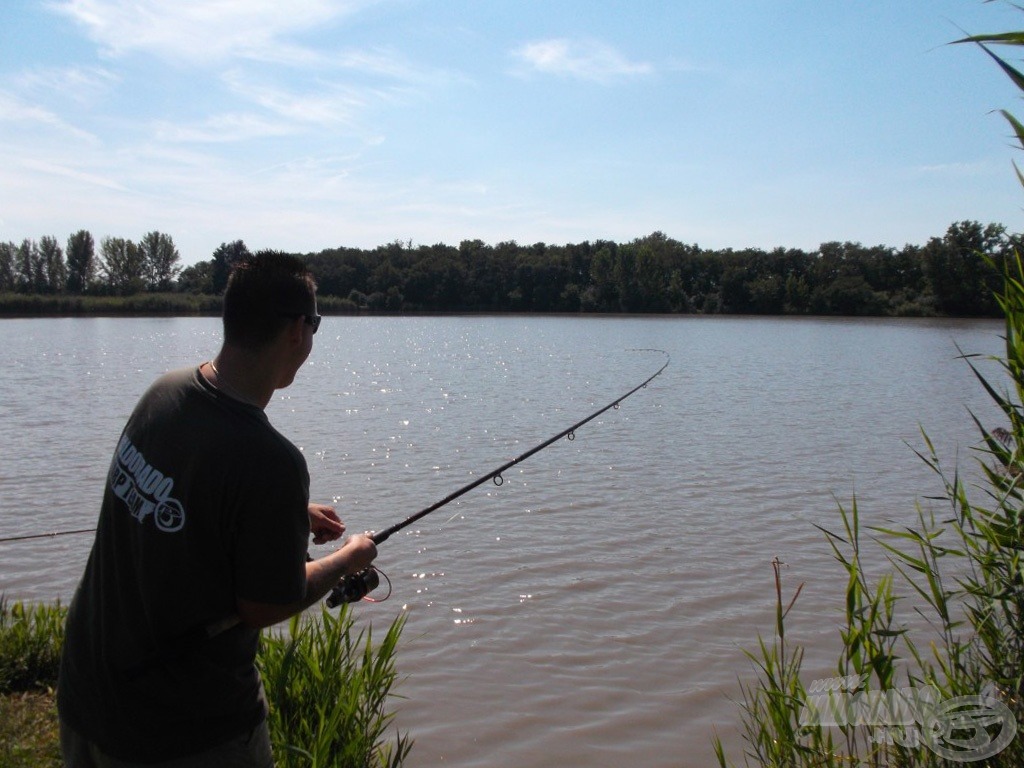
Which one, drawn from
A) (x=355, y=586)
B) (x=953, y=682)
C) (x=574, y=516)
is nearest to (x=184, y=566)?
(x=355, y=586)

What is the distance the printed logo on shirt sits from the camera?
7.00 feet

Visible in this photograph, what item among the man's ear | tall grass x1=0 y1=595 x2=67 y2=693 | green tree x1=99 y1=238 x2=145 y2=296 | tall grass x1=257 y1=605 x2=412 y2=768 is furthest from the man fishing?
green tree x1=99 y1=238 x2=145 y2=296

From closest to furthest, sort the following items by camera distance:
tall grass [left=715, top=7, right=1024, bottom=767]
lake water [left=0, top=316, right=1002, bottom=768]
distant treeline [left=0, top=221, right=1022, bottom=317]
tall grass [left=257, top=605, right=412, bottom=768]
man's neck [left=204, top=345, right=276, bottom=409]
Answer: man's neck [left=204, top=345, right=276, bottom=409]
tall grass [left=715, top=7, right=1024, bottom=767]
tall grass [left=257, top=605, right=412, bottom=768]
lake water [left=0, top=316, right=1002, bottom=768]
distant treeline [left=0, top=221, right=1022, bottom=317]

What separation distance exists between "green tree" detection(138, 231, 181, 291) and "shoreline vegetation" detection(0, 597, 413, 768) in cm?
10748

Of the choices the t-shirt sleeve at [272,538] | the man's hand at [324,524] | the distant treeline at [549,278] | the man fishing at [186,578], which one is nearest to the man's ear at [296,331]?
the man fishing at [186,578]

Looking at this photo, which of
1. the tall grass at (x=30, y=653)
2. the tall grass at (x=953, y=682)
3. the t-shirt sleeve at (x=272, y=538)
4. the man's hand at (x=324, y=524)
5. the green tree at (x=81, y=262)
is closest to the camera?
the t-shirt sleeve at (x=272, y=538)

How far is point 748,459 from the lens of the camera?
13609 mm

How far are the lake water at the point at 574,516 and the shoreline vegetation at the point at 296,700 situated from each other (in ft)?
3.24

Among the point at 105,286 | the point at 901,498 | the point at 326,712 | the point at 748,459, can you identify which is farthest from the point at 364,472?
the point at 105,286

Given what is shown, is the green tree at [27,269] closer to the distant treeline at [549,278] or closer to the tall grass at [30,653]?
the distant treeline at [549,278]

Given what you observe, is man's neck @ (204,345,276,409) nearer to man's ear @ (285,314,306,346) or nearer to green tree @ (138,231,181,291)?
man's ear @ (285,314,306,346)

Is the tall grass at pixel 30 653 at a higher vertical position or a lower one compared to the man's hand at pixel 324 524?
lower

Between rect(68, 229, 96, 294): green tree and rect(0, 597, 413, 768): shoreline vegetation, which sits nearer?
rect(0, 597, 413, 768): shoreline vegetation

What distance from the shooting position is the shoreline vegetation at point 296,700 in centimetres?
377
